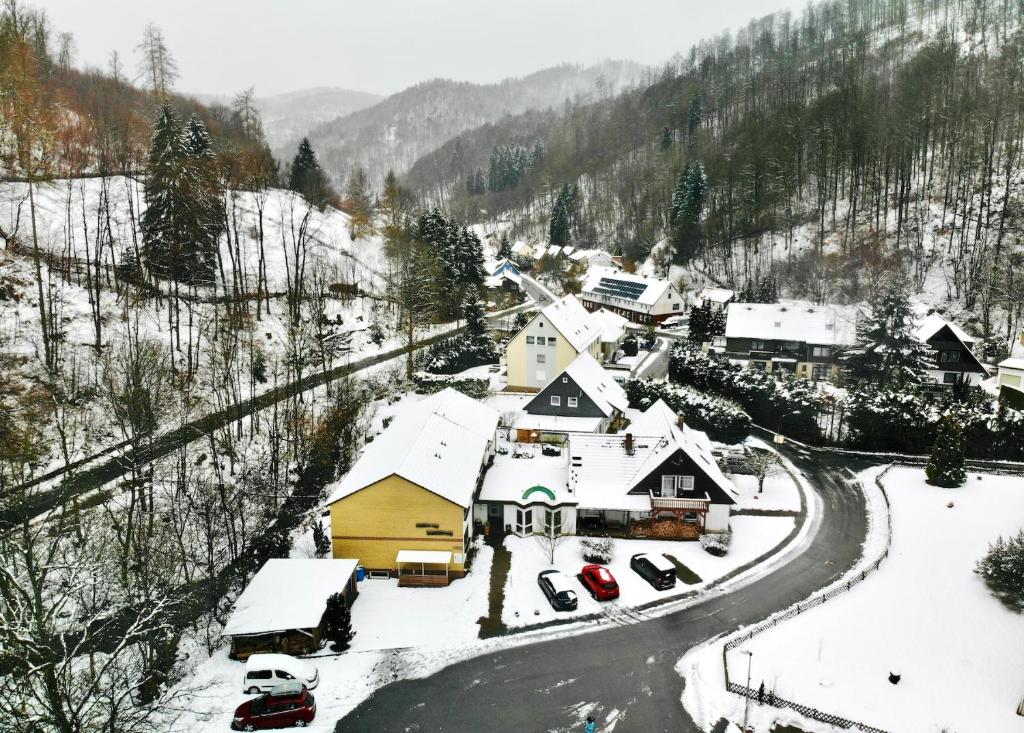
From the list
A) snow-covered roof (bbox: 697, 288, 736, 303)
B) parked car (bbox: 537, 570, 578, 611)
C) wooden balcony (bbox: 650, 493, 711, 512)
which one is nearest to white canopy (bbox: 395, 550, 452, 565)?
parked car (bbox: 537, 570, 578, 611)

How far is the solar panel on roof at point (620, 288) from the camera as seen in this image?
247ft

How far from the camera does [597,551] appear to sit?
1099 inches

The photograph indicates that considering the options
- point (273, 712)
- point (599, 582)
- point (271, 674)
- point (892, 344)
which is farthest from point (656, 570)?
point (892, 344)

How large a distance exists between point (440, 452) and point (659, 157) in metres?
92.8

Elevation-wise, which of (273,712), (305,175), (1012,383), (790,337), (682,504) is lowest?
(273,712)

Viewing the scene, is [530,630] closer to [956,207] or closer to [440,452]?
[440,452]

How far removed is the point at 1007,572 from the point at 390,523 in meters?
24.7

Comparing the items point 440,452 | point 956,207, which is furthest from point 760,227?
point 440,452

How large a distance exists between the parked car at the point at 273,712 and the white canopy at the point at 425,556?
7.77m

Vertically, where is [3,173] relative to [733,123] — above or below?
below

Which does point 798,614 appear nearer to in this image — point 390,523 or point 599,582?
point 599,582

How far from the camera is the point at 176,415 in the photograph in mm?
35625

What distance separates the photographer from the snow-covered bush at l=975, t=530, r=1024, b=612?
22844 mm

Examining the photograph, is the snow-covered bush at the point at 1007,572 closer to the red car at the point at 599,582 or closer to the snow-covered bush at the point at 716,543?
the snow-covered bush at the point at 716,543
